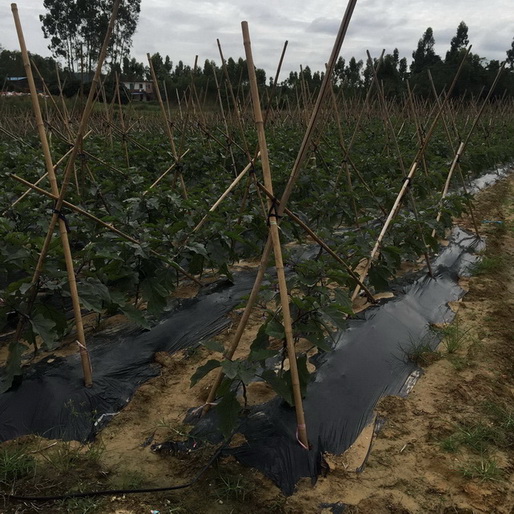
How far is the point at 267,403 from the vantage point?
277 cm

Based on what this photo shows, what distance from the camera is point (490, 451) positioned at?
2.65 meters

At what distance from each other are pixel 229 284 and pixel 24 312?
2100 millimetres

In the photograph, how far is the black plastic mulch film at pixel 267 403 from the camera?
98.4 inches

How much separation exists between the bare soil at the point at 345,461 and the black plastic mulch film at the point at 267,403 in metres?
0.08

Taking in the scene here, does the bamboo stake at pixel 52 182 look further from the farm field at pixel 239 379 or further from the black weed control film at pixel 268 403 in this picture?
the black weed control film at pixel 268 403

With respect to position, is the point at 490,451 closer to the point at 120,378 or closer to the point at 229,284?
the point at 120,378

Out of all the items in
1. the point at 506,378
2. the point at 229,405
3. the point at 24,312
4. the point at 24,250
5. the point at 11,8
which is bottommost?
the point at 506,378

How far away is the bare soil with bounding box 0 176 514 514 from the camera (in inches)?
88.7

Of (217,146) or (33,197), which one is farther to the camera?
(217,146)

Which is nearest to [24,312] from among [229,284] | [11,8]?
[11,8]

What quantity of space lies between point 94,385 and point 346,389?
1594 millimetres

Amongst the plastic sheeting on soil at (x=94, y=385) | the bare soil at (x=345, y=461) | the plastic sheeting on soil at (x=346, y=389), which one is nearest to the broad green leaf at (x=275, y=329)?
the plastic sheeting on soil at (x=346, y=389)

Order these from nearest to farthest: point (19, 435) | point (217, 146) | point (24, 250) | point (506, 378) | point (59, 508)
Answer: point (59, 508)
point (19, 435)
point (24, 250)
point (506, 378)
point (217, 146)

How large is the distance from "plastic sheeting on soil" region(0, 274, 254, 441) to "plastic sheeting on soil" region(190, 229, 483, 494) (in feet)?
2.18
